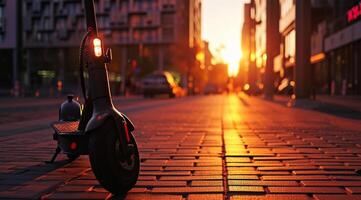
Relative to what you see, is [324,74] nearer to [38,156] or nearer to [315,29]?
[315,29]

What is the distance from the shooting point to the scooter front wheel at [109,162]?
4328 millimetres

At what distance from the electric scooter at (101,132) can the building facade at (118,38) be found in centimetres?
7871

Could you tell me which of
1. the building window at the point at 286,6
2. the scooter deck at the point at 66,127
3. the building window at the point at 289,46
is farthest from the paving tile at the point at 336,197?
the building window at the point at 289,46

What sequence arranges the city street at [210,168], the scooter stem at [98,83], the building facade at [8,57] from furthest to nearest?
the building facade at [8,57] → the scooter stem at [98,83] → the city street at [210,168]

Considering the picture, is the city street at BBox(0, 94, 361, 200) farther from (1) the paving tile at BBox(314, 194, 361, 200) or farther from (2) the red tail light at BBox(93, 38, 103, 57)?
(2) the red tail light at BBox(93, 38, 103, 57)

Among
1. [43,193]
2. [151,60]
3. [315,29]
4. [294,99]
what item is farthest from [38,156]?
[151,60]

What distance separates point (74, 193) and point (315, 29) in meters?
50.6

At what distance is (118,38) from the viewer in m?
90.9

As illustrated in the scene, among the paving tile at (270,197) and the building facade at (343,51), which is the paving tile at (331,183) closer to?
the paving tile at (270,197)

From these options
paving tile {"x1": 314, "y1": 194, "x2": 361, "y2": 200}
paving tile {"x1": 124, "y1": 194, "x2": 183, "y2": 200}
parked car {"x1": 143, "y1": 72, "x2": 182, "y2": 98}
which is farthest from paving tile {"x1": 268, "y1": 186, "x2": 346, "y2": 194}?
parked car {"x1": 143, "y1": 72, "x2": 182, "y2": 98}

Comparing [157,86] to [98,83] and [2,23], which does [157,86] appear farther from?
[2,23]

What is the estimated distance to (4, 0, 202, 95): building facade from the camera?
8744 cm

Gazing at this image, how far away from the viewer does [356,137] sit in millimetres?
9406

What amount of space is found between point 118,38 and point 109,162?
288ft
